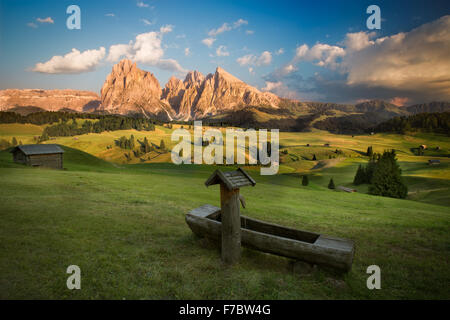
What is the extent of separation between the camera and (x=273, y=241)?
27.5ft

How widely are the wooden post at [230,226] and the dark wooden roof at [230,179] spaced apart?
0.31 meters

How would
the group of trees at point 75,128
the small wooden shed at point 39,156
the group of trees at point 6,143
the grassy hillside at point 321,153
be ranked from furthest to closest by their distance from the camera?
1. the group of trees at point 75,128
2. the group of trees at point 6,143
3. the grassy hillside at point 321,153
4. the small wooden shed at point 39,156

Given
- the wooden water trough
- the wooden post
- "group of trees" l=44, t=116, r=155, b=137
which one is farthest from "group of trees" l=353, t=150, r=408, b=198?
"group of trees" l=44, t=116, r=155, b=137

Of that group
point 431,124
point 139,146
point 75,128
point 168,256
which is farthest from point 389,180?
point 75,128

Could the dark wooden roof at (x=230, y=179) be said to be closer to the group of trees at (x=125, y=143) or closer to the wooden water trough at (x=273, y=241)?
the wooden water trough at (x=273, y=241)

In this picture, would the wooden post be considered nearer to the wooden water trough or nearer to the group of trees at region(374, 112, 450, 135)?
the wooden water trough

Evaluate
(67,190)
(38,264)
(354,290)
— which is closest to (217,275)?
(354,290)

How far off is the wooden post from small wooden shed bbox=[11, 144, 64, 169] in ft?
172

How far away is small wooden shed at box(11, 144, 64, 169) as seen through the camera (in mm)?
45797

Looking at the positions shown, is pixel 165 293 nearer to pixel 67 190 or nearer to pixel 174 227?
pixel 174 227

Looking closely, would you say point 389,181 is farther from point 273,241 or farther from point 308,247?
point 273,241

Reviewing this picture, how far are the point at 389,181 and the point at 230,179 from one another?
5453 centimetres

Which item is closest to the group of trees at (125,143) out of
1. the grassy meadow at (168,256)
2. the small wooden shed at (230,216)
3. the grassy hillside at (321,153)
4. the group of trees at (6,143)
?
the grassy hillside at (321,153)

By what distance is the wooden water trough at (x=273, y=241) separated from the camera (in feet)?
25.4
